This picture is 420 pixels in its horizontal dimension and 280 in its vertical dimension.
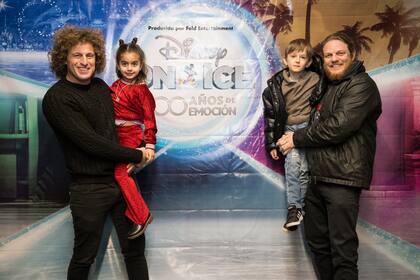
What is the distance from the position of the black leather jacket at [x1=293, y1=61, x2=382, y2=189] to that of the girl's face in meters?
1.09

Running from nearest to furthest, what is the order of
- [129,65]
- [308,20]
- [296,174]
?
[129,65] → [296,174] → [308,20]

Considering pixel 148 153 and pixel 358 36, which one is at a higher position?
pixel 358 36

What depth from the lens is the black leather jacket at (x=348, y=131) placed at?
254 cm

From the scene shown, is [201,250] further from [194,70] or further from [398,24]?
[398,24]

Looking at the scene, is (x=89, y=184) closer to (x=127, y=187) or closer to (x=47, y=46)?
(x=127, y=187)

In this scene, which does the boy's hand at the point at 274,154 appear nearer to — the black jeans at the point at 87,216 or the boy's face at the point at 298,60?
the boy's face at the point at 298,60

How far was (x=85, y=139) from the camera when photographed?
2.46m

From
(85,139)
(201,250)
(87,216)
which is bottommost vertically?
(201,250)

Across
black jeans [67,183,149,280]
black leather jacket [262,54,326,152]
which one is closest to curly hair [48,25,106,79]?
black jeans [67,183,149,280]

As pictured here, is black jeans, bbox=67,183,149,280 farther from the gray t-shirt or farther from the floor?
the gray t-shirt

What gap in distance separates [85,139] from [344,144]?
4.53 ft

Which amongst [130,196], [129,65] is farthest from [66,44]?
[130,196]

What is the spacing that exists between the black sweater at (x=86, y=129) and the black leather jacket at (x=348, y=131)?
1029mm

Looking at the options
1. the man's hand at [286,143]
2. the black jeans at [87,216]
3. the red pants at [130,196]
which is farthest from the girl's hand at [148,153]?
the man's hand at [286,143]
